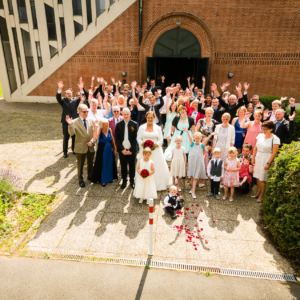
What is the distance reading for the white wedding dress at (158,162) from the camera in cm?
584

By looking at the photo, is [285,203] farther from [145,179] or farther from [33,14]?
[33,14]

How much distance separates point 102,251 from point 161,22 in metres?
14.3

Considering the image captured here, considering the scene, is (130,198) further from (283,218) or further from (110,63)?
(110,63)

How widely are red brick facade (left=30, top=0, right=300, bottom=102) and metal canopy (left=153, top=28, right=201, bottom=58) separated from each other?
0.94 feet

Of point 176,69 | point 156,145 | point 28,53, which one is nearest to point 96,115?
point 156,145

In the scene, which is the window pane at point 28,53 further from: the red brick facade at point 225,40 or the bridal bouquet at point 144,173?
the bridal bouquet at point 144,173

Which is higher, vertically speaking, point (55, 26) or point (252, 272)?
point (55, 26)

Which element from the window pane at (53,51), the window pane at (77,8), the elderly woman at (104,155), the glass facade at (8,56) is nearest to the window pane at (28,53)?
the glass facade at (8,56)

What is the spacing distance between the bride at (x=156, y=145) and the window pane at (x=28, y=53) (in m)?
15.2

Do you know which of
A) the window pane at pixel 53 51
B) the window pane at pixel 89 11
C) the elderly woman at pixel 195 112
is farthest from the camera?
the window pane at pixel 53 51

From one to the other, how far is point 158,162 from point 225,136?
1932 millimetres

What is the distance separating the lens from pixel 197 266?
395cm

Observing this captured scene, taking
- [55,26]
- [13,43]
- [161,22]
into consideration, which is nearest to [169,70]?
[161,22]

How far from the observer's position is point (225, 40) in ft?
47.9
